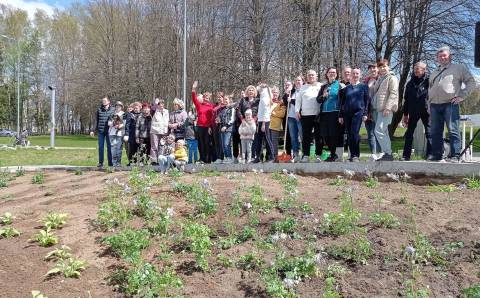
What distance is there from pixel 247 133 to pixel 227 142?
0.65 m

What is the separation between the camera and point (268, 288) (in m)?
3.75

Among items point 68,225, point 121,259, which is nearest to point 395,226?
point 121,259

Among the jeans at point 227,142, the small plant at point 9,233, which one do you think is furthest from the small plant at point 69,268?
the jeans at point 227,142

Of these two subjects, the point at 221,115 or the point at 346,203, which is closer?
the point at 346,203

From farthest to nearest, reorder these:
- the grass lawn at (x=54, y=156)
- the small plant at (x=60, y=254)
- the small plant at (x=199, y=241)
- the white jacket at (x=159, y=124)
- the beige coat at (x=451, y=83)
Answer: the grass lawn at (x=54, y=156) → the white jacket at (x=159, y=124) → the beige coat at (x=451, y=83) → the small plant at (x=60, y=254) → the small plant at (x=199, y=241)

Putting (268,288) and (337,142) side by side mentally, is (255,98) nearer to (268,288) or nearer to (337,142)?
(337,142)

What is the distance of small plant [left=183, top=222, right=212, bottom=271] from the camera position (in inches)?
174

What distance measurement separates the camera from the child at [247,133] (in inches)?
379

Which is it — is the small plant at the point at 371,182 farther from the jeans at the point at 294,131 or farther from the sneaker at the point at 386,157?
the jeans at the point at 294,131

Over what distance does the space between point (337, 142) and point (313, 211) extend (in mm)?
3380

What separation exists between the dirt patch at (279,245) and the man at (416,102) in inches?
62.8

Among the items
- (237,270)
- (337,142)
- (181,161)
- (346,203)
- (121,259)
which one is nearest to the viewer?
(237,270)

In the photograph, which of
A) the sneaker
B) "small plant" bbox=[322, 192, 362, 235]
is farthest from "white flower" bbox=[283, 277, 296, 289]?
the sneaker

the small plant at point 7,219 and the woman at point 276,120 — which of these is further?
the woman at point 276,120
